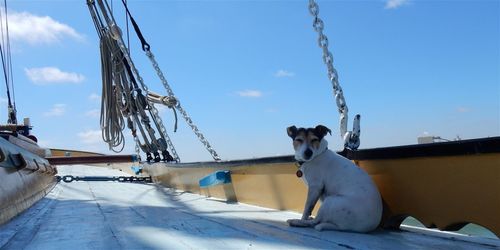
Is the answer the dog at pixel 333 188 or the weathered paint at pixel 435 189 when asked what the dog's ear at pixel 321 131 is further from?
the weathered paint at pixel 435 189

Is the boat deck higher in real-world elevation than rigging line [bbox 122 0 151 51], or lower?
lower

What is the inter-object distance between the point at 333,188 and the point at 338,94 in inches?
31.6

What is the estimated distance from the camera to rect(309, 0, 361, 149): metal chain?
364 cm

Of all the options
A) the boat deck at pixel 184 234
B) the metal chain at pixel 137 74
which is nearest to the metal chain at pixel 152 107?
the metal chain at pixel 137 74

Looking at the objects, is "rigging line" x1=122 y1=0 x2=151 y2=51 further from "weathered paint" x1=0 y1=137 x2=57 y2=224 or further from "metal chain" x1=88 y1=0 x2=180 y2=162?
"weathered paint" x1=0 y1=137 x2=57 y2=224

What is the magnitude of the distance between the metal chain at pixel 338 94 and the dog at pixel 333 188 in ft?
0.90

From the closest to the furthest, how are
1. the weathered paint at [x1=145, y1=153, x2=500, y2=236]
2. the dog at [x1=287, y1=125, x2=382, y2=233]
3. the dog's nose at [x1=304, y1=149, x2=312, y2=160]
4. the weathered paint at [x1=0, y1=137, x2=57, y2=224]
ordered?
1. the weathered paint at [x1=145, y1=153, x2=500, y2=236]
2. the dog at [x1=287, y1=125, x2=382, y2=233]
3. the dog's nose at [x1=304, y1=149, x2=312, y2=160]
4. the weathered paint at [x1=0, y1=137, x2=57, y2=224]

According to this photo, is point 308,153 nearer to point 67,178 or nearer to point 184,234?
point 184,234

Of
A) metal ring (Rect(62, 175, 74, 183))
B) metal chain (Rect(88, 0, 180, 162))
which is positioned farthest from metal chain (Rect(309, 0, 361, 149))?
metal ring (Rect(62, 175, 74, 183))

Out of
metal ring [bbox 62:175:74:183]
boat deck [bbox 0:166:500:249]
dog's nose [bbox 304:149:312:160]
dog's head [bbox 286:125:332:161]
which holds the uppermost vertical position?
dog's head [bbox 286:125:332:161]

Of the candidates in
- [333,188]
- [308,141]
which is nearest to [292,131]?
[308,141]

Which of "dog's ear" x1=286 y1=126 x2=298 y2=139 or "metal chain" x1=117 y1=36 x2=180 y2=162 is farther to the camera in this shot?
"metal chain" x1=117 y1=36 x2=180 y2=162

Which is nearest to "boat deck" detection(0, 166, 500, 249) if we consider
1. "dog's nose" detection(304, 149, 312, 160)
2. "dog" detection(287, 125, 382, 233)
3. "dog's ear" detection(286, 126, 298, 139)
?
"dog" detection(287, 125, 382, 233)

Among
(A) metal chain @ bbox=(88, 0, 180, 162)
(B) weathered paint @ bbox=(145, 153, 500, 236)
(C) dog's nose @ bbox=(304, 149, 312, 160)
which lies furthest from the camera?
(A) metal chain @ bbox=(88, 0, 180, 162)
